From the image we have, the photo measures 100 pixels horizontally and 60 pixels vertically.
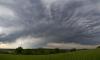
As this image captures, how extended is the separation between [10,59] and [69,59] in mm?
17353

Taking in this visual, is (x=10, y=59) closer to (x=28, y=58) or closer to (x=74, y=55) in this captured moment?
(x=28, y=58)

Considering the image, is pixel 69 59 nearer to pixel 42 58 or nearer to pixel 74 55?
pixel 74 55

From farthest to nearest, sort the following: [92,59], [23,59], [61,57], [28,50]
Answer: [28,50]
[23,59]
[61,57]
[92,59]

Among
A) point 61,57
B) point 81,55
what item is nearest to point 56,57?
point 61,57

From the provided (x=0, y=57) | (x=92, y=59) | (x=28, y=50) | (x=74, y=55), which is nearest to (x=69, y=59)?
(x=74, y=55)

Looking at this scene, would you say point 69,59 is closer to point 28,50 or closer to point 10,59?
point 10,59

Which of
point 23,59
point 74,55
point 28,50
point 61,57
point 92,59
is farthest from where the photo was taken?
point 28,50

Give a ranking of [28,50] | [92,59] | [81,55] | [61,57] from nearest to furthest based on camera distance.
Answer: [92,59] → [81,55] → [61,57] → [28,50]

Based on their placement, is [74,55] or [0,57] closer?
[74,55]

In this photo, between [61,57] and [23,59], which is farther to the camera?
[23,59]

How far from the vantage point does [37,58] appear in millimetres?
52750

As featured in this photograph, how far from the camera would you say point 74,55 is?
4269 centimetres

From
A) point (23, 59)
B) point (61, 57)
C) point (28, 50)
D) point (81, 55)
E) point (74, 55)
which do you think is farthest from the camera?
point (28, 50)

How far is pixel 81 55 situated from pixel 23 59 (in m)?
17.4
